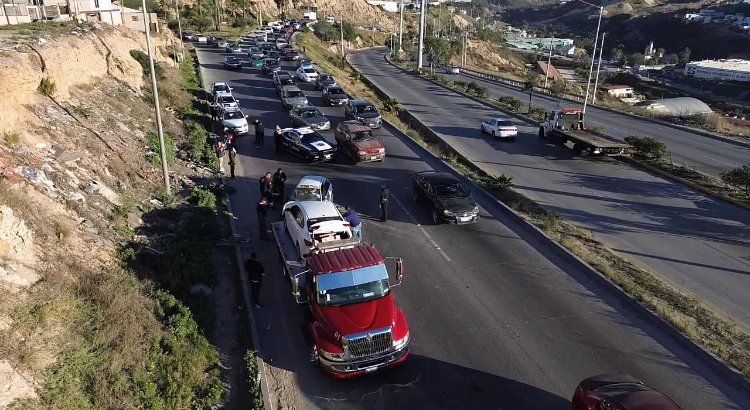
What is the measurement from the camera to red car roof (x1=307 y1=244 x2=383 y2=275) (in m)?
10.9

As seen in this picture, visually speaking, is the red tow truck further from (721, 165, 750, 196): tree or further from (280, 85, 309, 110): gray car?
(280, 85, 309, 110): gray car

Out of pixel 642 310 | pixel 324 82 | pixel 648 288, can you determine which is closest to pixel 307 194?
pixel 642 310

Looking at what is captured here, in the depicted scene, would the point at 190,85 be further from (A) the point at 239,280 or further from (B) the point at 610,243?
(B) the point at 610,243

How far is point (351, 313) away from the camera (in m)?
10.3

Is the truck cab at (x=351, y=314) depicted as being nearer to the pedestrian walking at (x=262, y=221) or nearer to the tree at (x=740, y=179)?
the pedestrian walking at (x=262, y=221)

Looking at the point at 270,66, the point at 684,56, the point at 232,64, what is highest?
the point at 232,64

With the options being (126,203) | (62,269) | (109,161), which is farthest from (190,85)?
(62,269)

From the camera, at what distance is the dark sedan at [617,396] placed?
799 cm

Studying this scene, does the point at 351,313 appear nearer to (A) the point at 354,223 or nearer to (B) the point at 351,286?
(B) the point at 351,286

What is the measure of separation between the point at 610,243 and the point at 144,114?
75.1 feet

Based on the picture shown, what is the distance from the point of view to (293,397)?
31.8ft

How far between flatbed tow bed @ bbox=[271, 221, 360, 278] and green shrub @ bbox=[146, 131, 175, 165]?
8.13m

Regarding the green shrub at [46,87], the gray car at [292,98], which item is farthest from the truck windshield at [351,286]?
the gray car at [292,98]

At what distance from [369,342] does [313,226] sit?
4.54 m
